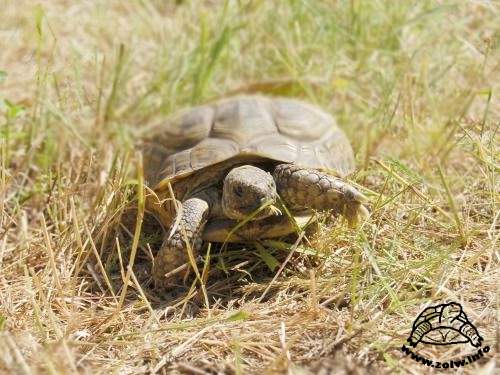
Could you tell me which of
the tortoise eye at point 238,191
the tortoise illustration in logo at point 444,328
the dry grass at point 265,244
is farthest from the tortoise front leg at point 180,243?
the tortoise illustration in logo at point 444,328

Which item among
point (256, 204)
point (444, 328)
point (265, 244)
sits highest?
point (256, 204)

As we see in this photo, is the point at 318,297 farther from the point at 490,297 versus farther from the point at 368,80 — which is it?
the point at 368,80

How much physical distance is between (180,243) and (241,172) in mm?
397

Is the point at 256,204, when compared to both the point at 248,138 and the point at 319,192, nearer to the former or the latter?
the point at 319,192

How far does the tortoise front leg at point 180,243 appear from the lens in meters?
2.50

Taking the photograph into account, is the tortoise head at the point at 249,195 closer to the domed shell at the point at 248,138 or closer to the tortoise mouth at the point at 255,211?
the tortoise mouth at the point at 255,211

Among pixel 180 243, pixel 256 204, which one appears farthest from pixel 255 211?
pixel 180 243

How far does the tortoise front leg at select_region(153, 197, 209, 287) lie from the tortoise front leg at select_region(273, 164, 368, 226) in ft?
1.28

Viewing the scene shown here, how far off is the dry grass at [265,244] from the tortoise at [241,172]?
0.42 feet

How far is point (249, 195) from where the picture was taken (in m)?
2.42

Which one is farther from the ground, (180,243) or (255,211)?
(255,211)

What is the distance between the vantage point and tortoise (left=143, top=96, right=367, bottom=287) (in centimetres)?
249

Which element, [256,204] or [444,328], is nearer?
[444,328]

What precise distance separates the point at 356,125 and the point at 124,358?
2098 millimetres
